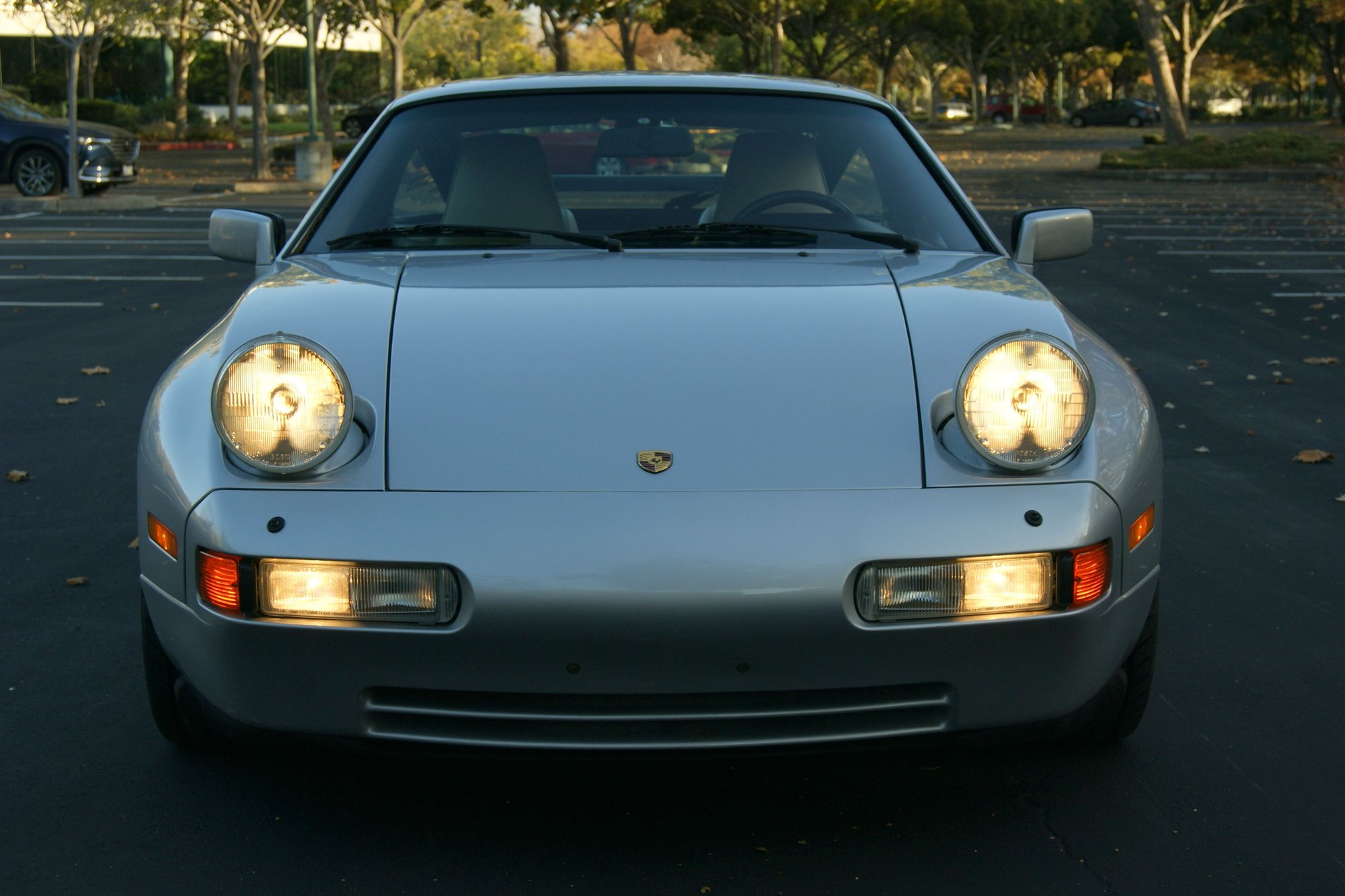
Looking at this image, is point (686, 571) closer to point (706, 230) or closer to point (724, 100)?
point (706, 230)

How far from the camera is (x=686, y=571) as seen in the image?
92.4 inches

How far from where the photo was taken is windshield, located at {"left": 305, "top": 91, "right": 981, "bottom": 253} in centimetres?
343

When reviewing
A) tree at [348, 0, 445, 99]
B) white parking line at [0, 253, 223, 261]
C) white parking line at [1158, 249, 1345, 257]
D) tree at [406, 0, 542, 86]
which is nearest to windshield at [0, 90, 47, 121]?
white parking line at [0, 253, 223, 261]

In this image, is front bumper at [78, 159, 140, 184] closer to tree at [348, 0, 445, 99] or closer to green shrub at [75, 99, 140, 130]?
tree at [348, 0, 445, 99]

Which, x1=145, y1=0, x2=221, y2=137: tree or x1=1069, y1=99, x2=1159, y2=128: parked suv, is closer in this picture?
x1=145, y1=0, x2=221, y2=137: tree

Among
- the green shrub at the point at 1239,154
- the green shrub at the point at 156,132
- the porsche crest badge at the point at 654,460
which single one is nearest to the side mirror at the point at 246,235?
the porsche crest badge at the point at 654,460

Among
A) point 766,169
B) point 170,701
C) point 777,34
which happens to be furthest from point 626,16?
point 170,701

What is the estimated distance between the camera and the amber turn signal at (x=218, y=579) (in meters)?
2.43

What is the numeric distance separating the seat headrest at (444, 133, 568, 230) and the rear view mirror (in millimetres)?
341

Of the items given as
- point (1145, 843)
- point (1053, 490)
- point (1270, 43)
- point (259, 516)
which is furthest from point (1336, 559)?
point (1270, 43)

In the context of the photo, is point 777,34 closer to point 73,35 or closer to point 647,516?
point 73,35

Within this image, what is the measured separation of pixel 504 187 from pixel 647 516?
1.46 meters

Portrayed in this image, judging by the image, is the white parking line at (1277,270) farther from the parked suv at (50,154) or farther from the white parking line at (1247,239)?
the parked suv at (50,154)

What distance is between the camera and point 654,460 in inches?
97.4
